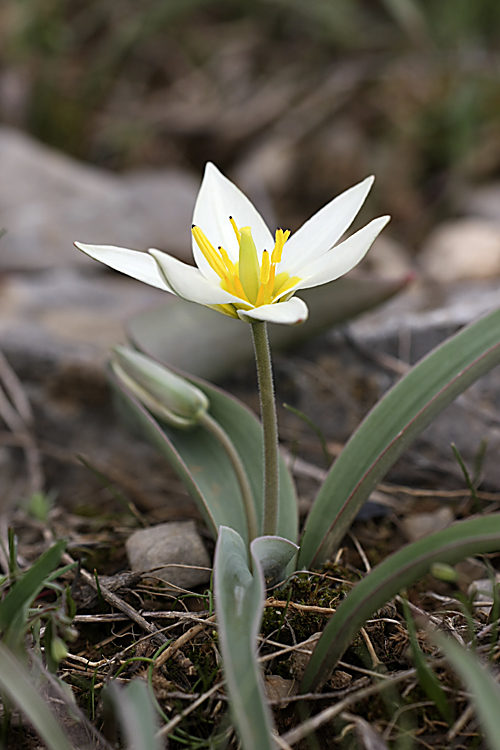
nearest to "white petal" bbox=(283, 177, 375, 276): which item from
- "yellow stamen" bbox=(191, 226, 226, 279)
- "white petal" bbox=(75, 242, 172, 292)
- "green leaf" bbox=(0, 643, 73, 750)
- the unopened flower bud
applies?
"yellow stamen" bbox=(191, 226, 226, 279)

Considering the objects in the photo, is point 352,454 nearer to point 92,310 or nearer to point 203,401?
point 203,401

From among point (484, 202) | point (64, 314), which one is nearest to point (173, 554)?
point (64, 314)

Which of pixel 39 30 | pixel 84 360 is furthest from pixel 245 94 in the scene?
pixel 84 360

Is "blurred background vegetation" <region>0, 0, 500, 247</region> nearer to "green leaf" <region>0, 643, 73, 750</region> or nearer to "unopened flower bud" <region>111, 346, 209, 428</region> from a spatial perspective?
"unopened flower bud" <region>111, 346, 209, 428</region>

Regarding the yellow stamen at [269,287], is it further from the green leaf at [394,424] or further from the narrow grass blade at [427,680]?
the narrow grass blade at [427,680]

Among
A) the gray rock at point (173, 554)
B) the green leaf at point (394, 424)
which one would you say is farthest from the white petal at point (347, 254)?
the gray rock at point (173, 554)

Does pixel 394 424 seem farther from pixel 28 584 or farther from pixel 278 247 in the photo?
pixel 28 584
